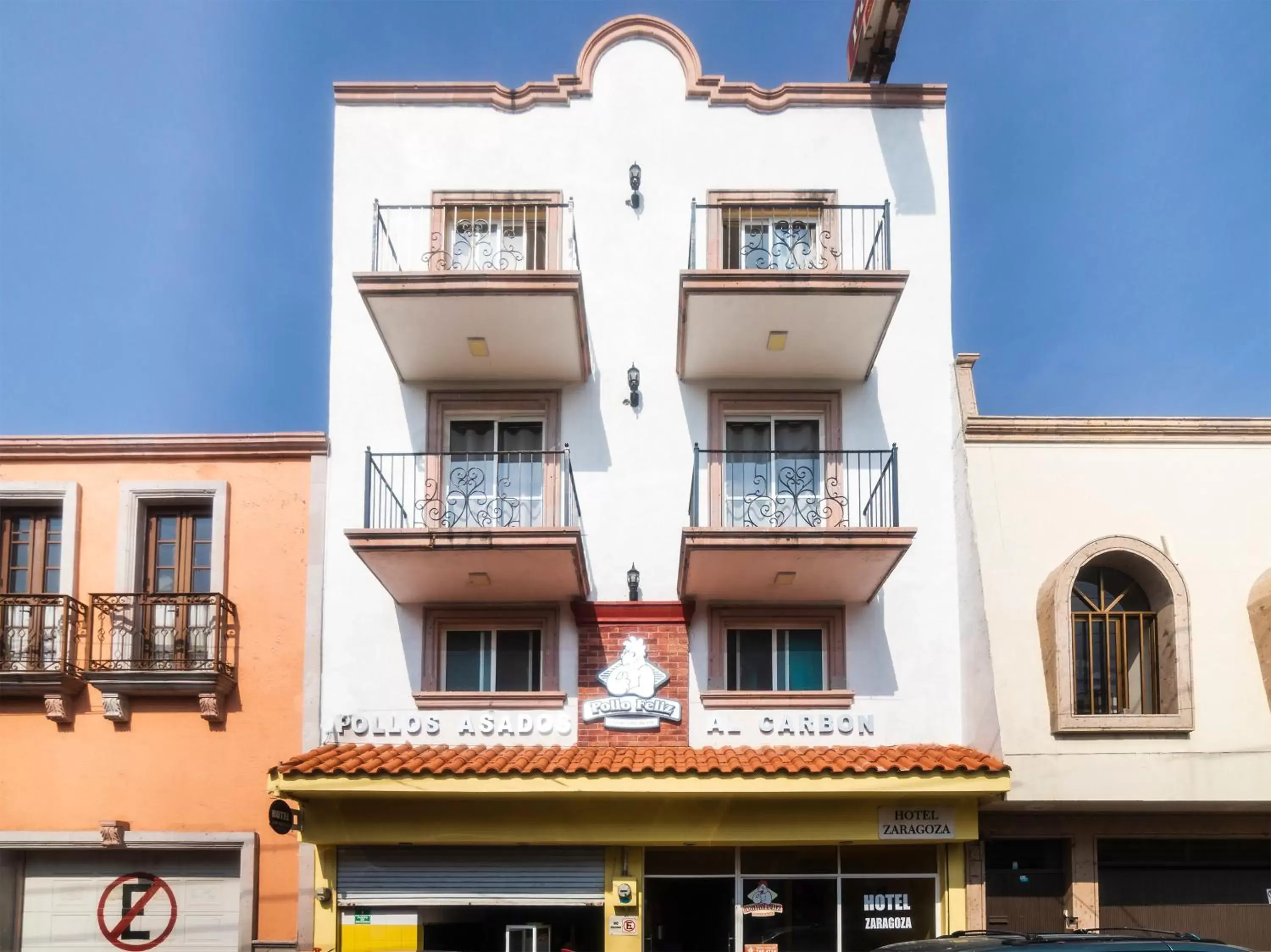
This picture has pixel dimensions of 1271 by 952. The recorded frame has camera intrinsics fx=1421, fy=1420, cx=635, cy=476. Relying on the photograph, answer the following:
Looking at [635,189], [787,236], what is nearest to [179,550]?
[635,189]

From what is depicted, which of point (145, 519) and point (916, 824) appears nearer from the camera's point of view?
point (916, 824)

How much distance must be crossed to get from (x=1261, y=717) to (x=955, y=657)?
10.3 feet

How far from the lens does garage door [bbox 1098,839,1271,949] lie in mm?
15250

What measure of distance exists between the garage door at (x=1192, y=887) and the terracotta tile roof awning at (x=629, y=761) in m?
2.26

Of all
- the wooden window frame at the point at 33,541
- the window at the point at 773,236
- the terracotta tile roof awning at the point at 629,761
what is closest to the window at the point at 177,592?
the wooden window frame at the point at 33,541

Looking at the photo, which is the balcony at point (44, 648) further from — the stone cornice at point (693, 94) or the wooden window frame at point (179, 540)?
the stone cornice at point (693, 94)

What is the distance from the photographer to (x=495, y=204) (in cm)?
1684

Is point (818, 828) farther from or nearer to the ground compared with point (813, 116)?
nearer to the ground

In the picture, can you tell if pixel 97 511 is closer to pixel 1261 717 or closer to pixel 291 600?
pixel 291 600

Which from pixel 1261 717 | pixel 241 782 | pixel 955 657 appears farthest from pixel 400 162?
pixel 1261 717

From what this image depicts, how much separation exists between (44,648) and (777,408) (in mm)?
8628

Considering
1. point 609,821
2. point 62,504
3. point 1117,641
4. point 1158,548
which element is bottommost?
point 609,821

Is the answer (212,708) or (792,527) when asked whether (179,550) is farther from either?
(792,527)

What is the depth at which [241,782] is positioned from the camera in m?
15.5
